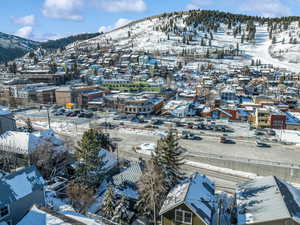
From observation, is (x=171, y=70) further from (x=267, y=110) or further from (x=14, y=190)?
(x=14, y=190)

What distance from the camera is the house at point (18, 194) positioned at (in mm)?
16927

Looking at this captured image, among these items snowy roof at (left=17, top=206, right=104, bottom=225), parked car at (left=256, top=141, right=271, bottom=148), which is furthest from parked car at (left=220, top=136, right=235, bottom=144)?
snowy roof at (left=17, top=206, right=104, bottom=225)

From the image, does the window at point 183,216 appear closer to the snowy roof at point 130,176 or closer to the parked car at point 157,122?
the snowy roof at point 130,176

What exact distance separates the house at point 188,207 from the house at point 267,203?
3084 millimetres

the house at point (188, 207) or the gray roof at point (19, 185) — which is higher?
the gray roof at point (19, 185)

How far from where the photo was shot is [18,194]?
1778 centimetres

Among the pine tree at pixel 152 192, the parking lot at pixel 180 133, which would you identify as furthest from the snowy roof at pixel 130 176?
the parking lot at pixel 180 133

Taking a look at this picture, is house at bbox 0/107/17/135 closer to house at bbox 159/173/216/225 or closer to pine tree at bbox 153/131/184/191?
pine tree at bbox 153/131/184/191

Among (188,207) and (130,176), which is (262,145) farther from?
(188,207)

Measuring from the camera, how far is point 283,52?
187 meters

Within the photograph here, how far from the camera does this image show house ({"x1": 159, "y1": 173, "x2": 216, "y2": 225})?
1847 cm

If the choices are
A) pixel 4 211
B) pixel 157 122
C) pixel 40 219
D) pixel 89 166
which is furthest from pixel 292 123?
pixel 4 211

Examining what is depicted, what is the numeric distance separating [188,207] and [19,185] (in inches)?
571

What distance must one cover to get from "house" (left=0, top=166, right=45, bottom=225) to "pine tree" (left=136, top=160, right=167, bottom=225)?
946 cm
